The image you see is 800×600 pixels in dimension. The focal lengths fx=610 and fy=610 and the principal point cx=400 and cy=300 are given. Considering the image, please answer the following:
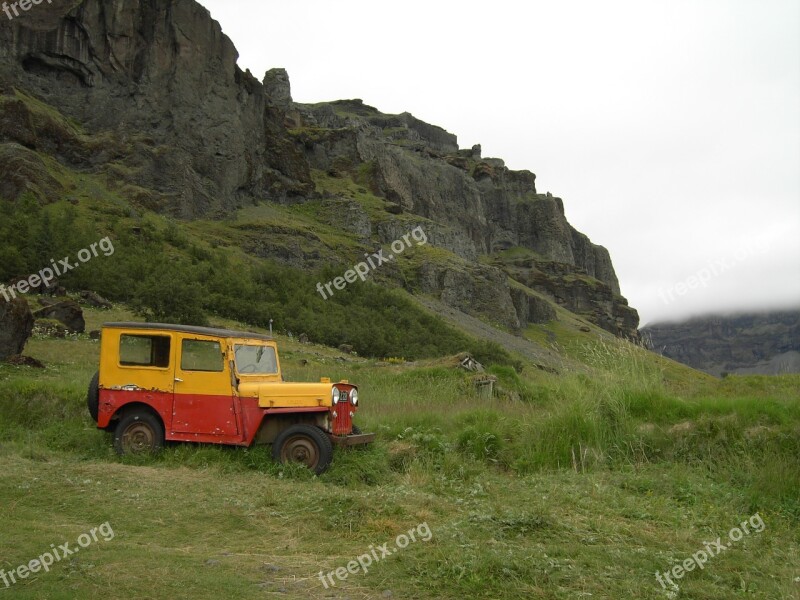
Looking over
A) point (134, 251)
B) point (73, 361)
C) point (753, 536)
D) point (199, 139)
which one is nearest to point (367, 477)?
point (753, 536)

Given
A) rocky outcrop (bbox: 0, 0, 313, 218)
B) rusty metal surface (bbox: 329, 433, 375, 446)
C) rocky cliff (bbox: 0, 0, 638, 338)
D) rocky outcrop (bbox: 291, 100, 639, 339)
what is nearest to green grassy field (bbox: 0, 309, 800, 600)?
rusty metal surface (bbox: 329, 433, 375, 446)

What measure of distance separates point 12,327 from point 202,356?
9.18 metres

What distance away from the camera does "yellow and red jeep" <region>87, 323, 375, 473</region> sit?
29.8ft

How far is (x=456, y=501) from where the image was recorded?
700cm

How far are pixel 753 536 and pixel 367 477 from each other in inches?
188

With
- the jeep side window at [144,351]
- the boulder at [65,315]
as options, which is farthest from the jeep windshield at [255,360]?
the boulder at [65,315]

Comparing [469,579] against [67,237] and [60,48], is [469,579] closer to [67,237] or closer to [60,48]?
[67,237]

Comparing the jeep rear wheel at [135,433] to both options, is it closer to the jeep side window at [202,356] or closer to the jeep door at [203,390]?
the jeep door at [203,390]

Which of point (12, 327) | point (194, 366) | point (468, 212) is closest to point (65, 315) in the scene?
point (12, 327)

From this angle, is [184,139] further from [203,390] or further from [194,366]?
[203,390]

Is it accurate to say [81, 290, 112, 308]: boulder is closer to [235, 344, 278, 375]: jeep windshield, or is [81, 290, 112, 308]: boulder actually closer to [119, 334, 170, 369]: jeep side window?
[119, 334, 170, 369]: jeep side window

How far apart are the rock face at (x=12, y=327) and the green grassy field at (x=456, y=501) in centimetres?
375

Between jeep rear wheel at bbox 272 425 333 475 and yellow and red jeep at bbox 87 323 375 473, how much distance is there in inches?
0.6

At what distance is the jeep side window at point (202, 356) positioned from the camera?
9.40 metres
